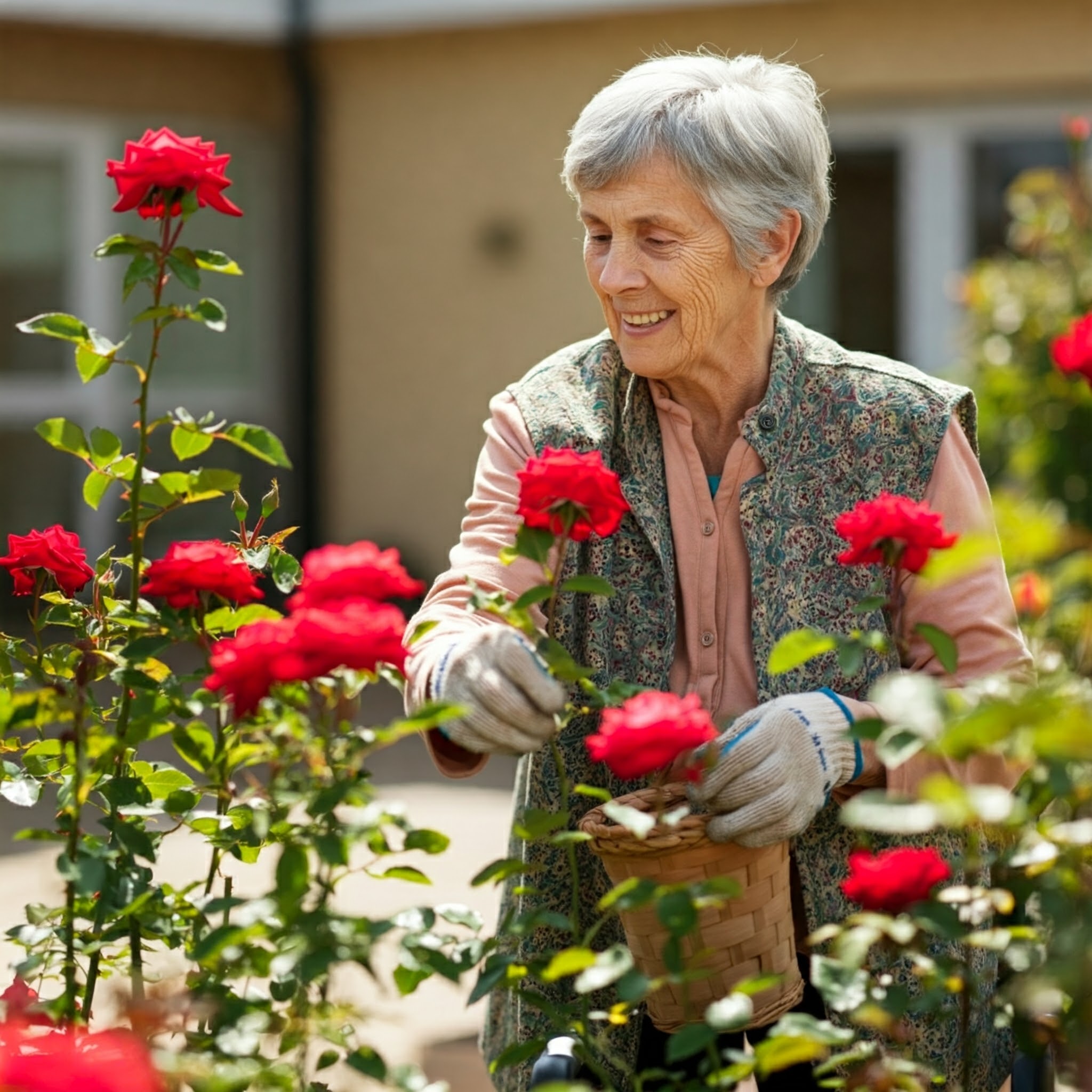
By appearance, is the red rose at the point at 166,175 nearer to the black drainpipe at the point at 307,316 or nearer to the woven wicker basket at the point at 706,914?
the woven wicker basket at the point at 706,914

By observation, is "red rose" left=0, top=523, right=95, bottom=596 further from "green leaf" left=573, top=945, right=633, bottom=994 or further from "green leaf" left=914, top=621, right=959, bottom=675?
"green leaf" left=914, top=621, right=959, bottom=675

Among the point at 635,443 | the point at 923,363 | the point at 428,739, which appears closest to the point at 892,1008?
the point at 428,739

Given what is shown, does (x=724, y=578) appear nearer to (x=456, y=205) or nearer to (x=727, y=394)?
(x=727, y=394)

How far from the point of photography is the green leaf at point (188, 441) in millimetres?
1778

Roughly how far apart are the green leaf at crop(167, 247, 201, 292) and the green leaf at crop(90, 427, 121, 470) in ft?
0.66

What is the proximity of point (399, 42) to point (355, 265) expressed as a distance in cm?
117

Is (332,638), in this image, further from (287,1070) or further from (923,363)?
(923,363)

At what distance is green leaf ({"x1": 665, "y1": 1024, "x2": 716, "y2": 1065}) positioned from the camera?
1479mm

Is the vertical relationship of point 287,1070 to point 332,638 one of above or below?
below

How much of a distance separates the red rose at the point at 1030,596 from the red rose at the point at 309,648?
1126 mm

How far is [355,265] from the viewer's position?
29.7 feet

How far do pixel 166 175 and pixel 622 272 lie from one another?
2.21 ft

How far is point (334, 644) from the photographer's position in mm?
1411

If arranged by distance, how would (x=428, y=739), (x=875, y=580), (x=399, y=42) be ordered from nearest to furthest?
(x=428, y=739) → (x=875, y=580) → (x=399, y=42)
